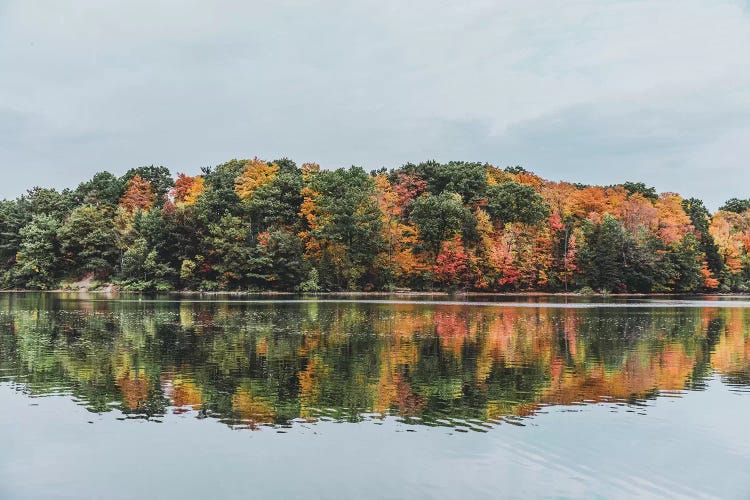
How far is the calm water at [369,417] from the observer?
10242 mm

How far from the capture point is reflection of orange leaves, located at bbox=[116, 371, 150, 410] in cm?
1512

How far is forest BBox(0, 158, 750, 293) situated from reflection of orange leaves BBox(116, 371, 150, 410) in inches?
2111

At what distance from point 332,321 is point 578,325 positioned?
13.3 meters

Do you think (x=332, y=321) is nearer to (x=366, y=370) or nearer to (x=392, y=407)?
(x=366, y=370)

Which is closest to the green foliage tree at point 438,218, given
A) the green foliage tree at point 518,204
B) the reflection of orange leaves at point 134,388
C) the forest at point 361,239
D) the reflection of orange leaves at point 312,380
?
the forest at point 361,239

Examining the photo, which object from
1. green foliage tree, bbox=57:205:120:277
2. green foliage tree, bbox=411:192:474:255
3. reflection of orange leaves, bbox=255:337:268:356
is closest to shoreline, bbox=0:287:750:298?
green foliage tree, bbox=57:205:120:277

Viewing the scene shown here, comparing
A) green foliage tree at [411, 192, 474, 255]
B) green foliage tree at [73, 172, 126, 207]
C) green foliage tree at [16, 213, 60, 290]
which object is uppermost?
green foliage tree at [73, 172, 126, 207]

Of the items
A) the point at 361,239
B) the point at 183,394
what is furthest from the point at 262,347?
the point at 361,239

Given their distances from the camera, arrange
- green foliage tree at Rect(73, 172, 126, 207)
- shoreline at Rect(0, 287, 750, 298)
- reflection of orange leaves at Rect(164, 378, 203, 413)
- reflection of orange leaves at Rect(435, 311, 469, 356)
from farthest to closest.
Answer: green foliage tree at Rect(73, 172, 126, 207), shoreline at Rect(0, 287, 750, 298), reflection of orange leaves at Rect(435, 311, 469, 356), reflection of orange leaves at Rect(164, 378, 203, 413)

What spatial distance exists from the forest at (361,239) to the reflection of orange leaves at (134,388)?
53.6 m

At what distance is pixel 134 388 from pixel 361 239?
2292 inches

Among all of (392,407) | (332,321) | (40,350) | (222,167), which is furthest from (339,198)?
(392,407)

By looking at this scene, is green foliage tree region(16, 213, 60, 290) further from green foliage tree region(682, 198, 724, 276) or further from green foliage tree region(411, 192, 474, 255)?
green foliage tree region(682, 198, 724, 276)

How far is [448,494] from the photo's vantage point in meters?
9.62
